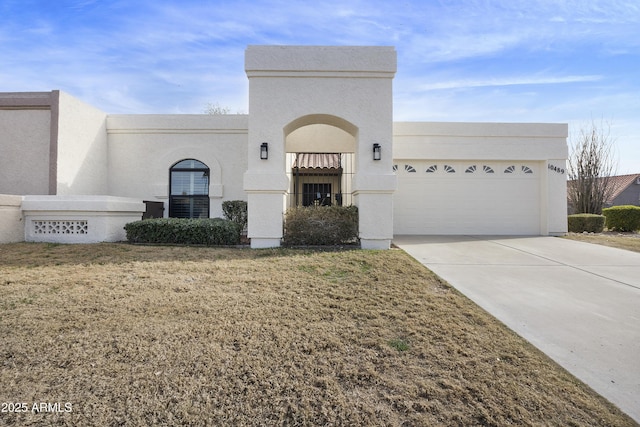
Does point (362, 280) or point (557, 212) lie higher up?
point (557, 212)

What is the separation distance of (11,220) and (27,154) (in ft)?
10.4

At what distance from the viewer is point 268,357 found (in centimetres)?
317

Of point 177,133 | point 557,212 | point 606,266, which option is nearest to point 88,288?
point 177,133

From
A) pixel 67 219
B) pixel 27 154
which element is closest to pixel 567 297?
pixel 67 219

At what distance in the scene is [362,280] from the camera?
549cm

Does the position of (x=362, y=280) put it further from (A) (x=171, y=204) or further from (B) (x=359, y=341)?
(A) (x=171, y=204)

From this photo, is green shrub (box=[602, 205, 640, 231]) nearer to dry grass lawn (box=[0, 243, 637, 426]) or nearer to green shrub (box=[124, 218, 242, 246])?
dry grass lawn (box=[0, 243, 637, 426])

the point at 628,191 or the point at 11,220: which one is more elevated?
the point at 628,191

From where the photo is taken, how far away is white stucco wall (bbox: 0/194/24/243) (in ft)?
26.0

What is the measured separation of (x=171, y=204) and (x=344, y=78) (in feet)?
25.7

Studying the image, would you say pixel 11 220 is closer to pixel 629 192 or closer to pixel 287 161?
pixel 287 161

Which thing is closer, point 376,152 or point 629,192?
point 376,152

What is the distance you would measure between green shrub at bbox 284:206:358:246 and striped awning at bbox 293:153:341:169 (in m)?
4.59

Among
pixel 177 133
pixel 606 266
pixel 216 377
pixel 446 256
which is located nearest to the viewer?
pixel 216 377
